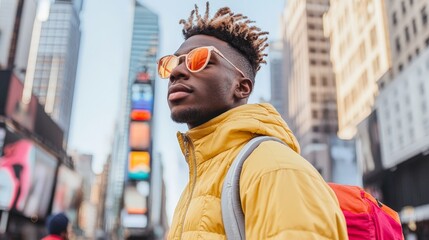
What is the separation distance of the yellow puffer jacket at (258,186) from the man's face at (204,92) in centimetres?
7

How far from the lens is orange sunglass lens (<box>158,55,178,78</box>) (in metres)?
1.86

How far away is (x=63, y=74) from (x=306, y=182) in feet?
482

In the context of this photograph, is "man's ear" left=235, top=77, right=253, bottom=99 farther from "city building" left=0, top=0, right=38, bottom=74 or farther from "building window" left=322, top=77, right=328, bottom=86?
"building window" left=322, top=77, right=328, bottom=86

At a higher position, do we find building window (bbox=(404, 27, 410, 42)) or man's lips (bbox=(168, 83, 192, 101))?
building window (bbox=(404, 27, 410, 42))

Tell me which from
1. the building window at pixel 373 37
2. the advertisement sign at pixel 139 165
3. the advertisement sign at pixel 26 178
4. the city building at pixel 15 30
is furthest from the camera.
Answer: the city building at pixel 15 30

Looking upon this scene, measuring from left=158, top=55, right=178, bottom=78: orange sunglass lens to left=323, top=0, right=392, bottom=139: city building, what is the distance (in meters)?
42.5

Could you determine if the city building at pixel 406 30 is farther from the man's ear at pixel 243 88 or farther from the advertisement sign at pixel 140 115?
the man's ear at pixel 243 88

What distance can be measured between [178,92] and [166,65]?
0.23 m

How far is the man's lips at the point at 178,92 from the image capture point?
1.71 m

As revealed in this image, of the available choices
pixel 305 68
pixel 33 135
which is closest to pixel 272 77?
pixel 305 68

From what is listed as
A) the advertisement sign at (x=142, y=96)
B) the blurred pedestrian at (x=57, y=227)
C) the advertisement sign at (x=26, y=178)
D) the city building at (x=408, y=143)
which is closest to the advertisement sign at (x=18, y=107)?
the advertisement sign at (x=26, y=178)

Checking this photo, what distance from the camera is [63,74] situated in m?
139

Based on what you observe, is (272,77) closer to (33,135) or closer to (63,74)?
(63,74)

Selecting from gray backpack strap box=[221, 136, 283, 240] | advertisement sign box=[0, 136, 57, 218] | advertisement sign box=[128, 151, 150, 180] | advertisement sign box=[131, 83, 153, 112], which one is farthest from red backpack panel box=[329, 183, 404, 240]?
advertisement sign box=[0, 136, 57, 218]
